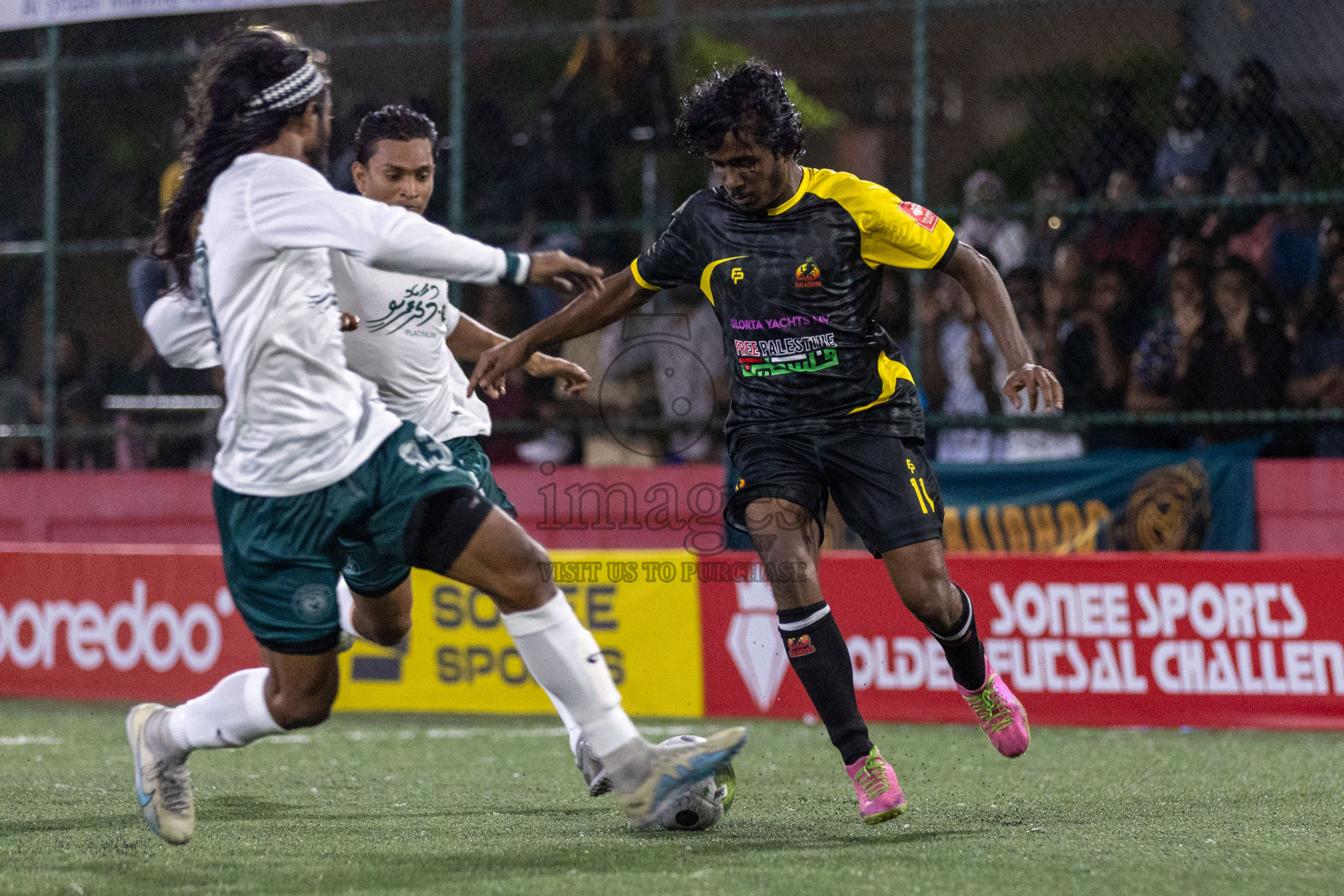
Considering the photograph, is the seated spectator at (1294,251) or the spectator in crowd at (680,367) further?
the spectator in crowd at (680,367)

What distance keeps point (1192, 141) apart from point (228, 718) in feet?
21.4

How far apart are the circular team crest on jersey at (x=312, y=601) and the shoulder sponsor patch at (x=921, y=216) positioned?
2141 mm

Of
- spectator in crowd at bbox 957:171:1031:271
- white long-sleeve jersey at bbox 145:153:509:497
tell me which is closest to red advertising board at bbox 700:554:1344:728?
spectator in crowd at bbox 957:171:1031:271

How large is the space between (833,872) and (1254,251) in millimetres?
5755

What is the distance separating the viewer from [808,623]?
4.79m

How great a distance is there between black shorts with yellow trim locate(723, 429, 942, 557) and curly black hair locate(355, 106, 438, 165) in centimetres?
164

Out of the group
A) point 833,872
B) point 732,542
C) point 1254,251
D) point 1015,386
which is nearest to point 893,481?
point 1015,386

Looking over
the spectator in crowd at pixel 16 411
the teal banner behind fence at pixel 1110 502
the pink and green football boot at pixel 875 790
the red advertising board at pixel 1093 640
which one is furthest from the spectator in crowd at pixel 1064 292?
the spectator in crowd at pixel 16 411

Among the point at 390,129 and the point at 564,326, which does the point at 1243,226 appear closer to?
the point at 564,326

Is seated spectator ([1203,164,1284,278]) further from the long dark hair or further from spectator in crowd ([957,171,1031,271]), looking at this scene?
the long dark hair

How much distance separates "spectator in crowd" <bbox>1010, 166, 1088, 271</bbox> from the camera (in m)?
8.87

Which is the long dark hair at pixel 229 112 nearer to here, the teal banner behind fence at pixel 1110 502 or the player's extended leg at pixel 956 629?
the player's extended leg at pixel 956 629

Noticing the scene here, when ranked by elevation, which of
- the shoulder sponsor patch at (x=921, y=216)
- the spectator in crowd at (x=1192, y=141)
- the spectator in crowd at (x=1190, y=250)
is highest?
the spectator in crowd at (x=1192, y=141)

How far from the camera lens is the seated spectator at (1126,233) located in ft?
28.4
